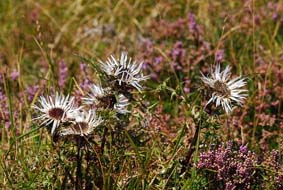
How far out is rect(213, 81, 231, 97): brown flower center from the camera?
2.23m

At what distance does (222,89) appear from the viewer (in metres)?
2.24

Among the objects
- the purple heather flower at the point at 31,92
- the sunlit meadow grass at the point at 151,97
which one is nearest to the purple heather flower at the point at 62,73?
the sunlit meadow grass at the point at 151,97

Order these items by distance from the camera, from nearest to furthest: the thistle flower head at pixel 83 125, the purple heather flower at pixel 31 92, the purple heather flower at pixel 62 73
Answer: the thistle flower head at pixel 83 125 < the purple heather flower at pixel 31 92 < the purple heather flower at pixel 62 73

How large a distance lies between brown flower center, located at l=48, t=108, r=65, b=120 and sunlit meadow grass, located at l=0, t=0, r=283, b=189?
0.06 meters

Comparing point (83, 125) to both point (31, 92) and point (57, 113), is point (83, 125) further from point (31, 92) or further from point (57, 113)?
point (31, 92)

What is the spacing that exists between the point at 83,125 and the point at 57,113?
0.32ft

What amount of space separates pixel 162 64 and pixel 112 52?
1.38 ft

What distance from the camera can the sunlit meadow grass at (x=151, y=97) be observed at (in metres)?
2.31

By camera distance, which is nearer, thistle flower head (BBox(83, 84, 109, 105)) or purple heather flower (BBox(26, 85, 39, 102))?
thistle flower head (BBox(83, 84, 109, 105))

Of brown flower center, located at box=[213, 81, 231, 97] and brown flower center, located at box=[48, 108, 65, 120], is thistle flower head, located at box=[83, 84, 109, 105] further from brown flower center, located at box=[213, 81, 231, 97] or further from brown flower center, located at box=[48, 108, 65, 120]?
A: brown flower center, located at box=[213, 81, 231, 97]

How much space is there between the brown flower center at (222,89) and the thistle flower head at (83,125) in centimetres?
39

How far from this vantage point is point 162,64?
3.54 m

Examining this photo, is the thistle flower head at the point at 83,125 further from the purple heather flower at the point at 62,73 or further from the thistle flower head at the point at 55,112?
the purple heather flower at the point at 62,73

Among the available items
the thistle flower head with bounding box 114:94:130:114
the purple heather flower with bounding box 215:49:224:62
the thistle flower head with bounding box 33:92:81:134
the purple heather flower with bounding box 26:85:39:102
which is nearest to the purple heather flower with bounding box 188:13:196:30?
the purple heather flower with bounding box 215:49:224:62
